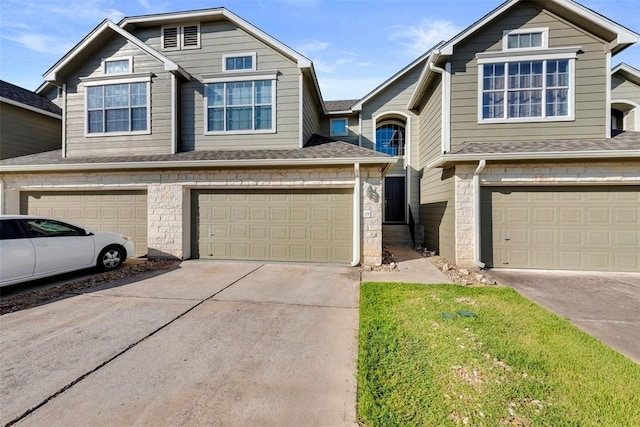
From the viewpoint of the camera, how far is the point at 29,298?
5016mm

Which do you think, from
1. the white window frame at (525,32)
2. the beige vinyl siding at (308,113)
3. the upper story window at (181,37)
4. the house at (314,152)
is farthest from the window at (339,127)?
the white window frame at (525,32)

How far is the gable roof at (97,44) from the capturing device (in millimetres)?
8727

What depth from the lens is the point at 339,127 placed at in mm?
13234

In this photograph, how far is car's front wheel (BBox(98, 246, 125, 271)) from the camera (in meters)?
6.82

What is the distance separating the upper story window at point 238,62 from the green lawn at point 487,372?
8.17 meters

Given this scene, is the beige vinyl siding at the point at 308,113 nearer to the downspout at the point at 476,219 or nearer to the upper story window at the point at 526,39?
the downspout at the point at 476,219

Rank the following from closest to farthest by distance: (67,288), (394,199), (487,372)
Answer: (487,372)
(67,288)
(394,199)

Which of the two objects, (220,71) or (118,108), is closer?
(220,71)

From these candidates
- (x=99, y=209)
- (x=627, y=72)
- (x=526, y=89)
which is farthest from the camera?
(x=627, y=72)

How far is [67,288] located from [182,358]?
4.15 m

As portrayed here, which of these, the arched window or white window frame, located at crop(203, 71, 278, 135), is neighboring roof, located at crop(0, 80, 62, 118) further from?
the arched window

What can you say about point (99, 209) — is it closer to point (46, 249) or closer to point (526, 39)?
point (46, 249)

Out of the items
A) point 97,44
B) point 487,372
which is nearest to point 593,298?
point 487,372

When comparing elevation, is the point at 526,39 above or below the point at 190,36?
below
